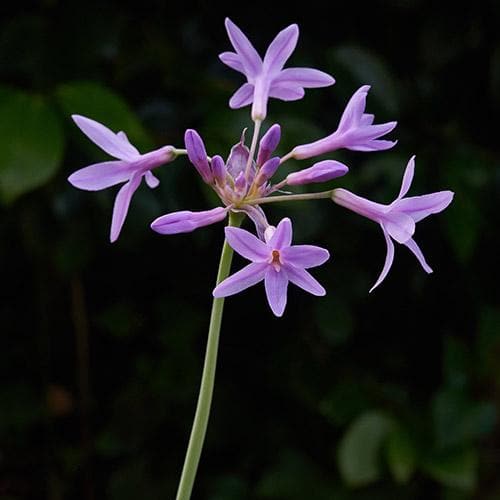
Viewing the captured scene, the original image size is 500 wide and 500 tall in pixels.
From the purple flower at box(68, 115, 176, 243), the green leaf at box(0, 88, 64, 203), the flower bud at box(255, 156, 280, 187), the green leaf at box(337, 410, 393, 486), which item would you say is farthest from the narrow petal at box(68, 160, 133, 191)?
the green leaf at box(337, 410, 393, 486)

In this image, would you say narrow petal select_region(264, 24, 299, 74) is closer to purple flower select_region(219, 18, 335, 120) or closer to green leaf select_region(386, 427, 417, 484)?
purple flower select_region(219, 18, 335, 120)

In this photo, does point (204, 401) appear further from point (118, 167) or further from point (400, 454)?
point (400, 454)

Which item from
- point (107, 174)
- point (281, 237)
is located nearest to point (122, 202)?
point (107, 174)

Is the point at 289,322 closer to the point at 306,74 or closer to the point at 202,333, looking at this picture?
the point at 202,333

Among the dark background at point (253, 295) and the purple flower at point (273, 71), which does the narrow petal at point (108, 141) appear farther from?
the dark background at point (253, 295)

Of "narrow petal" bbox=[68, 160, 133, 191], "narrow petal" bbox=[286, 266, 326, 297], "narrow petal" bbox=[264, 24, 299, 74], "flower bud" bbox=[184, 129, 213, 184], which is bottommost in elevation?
"narrow petal" bbox=[286, 266, 326, 297]

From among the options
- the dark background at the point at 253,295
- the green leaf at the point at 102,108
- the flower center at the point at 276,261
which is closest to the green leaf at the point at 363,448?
the dark background at the point at 253,295
